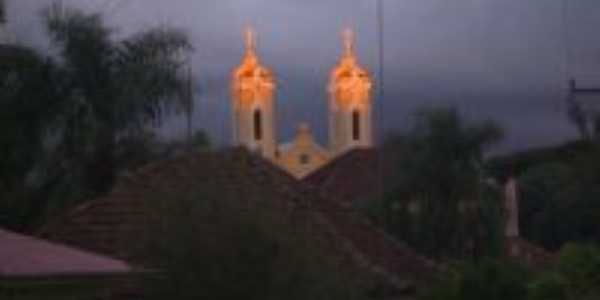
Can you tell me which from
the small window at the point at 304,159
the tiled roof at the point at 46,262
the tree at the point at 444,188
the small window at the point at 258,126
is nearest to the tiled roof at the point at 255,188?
the tiled roof at the point at 46,262

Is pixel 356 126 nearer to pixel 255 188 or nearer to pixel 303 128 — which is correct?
pixel 303 128

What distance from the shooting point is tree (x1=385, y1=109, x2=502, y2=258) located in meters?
41.1

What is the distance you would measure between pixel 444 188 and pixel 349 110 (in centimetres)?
4310

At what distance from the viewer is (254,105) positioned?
80875 millimetres

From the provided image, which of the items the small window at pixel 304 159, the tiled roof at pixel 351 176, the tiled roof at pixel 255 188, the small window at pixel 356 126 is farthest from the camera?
the small window at pixel 304 159

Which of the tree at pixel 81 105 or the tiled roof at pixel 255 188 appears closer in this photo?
the tiled roof at pixel 255 188

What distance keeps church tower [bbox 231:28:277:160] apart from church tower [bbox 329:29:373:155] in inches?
138

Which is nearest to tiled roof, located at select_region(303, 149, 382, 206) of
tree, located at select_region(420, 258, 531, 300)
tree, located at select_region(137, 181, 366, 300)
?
tree, located at select_region(420, 258, 531, 300)

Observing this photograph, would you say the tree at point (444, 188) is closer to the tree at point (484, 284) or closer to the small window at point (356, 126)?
the tree at point (484, 284)

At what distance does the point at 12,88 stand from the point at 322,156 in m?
55.9

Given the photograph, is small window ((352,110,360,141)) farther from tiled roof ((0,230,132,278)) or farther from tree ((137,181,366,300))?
tree ((137,181,366,300))

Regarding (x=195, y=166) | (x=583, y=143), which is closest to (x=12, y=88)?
(x=195, y=166)

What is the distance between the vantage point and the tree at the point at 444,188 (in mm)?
41094

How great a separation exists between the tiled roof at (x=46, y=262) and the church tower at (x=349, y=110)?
54.2 metres
